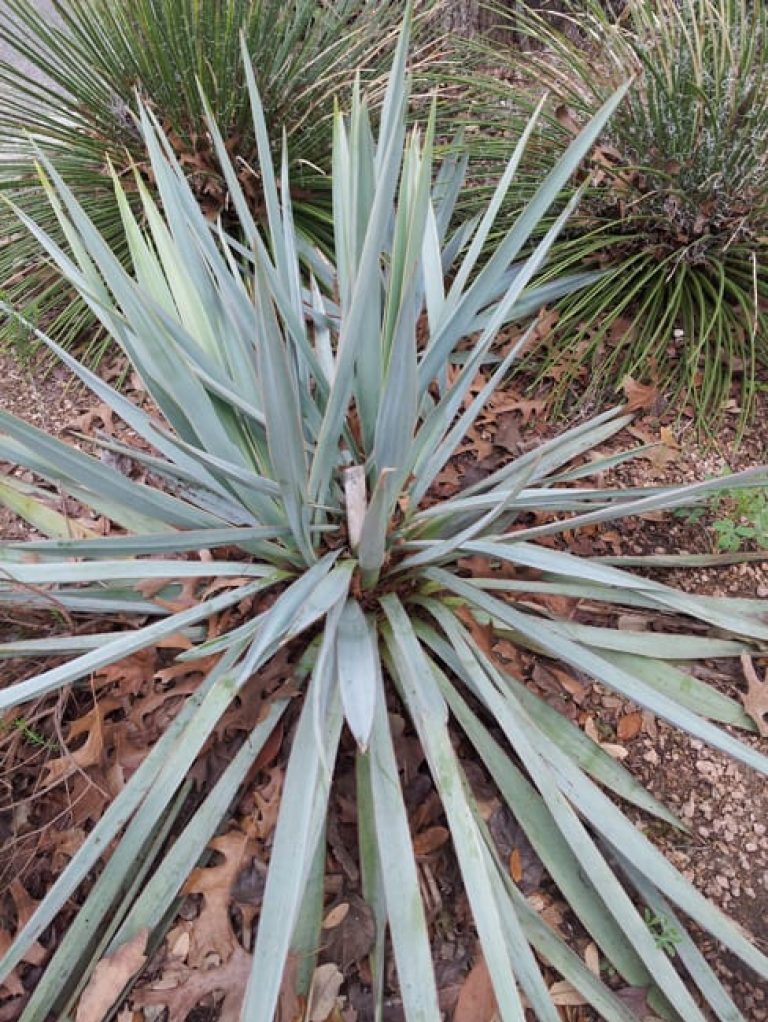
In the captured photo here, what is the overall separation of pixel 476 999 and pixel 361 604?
69 centimetres

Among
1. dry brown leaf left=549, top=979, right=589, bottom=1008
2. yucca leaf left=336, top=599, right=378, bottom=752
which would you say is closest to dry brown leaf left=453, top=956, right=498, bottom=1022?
dry brown leaf left=549, top=979, right=589, bottom=1008

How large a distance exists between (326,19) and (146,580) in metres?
2.08

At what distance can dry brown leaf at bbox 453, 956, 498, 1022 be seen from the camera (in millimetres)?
1200

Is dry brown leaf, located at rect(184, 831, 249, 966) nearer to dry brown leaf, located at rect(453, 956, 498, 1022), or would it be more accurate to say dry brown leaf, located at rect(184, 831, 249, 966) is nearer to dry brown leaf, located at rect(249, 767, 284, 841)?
dry brown leaf, located at rect(249, 767, 284, 841)

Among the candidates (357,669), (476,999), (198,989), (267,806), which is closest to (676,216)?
(357,669)

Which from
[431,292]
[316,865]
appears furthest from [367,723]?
[431,292]

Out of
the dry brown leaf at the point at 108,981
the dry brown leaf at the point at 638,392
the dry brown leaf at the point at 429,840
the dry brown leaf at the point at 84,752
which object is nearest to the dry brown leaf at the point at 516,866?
the dry brown leaf at the point at 429,840

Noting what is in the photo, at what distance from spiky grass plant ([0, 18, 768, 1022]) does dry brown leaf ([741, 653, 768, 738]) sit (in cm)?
5

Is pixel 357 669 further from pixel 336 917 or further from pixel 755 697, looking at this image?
pixel 755 697

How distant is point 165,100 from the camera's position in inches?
86.8

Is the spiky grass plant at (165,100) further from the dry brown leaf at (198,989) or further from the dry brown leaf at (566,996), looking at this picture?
the dry brown leaf at (566,996)

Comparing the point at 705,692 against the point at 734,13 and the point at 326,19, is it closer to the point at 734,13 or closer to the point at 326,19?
the point at 734,13

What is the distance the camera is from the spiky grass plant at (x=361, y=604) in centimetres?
109

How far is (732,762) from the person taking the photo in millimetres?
1512
